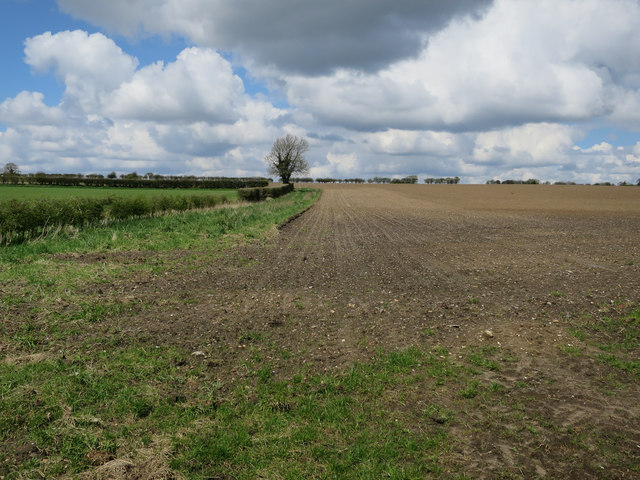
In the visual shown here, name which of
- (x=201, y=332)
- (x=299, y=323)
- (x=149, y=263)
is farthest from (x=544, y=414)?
(x=149, y=263)

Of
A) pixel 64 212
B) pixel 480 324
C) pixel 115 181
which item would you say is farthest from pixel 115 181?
pixel 480 324

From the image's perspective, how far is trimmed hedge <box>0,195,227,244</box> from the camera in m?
14.8

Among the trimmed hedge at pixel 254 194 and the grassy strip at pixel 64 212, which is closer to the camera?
the grassy strip at pixel 64 212

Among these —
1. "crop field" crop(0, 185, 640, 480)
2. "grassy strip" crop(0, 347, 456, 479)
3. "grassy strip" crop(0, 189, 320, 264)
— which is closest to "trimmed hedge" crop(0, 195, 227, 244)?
"grassy strip" crop(0, 189, 320, 264)

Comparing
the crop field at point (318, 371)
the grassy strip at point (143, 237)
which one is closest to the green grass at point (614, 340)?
the crop field at point (318, 371)

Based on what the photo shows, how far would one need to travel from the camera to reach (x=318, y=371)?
5.56 meters

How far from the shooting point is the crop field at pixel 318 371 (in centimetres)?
387

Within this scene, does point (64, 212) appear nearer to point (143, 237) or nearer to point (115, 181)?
point (143, 237)

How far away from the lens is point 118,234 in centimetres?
1675

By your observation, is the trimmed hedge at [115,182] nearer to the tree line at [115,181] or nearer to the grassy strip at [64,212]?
the tree line at [115,181]

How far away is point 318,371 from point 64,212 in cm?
1639

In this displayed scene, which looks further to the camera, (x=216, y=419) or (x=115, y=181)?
(x=115, y=181)

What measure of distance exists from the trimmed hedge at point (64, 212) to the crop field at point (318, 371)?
5.04 m

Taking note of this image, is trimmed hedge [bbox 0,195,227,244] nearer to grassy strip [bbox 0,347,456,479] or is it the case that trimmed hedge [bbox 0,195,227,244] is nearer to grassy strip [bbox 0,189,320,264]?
→ grassy strip [bbox 0,189,320,264]
